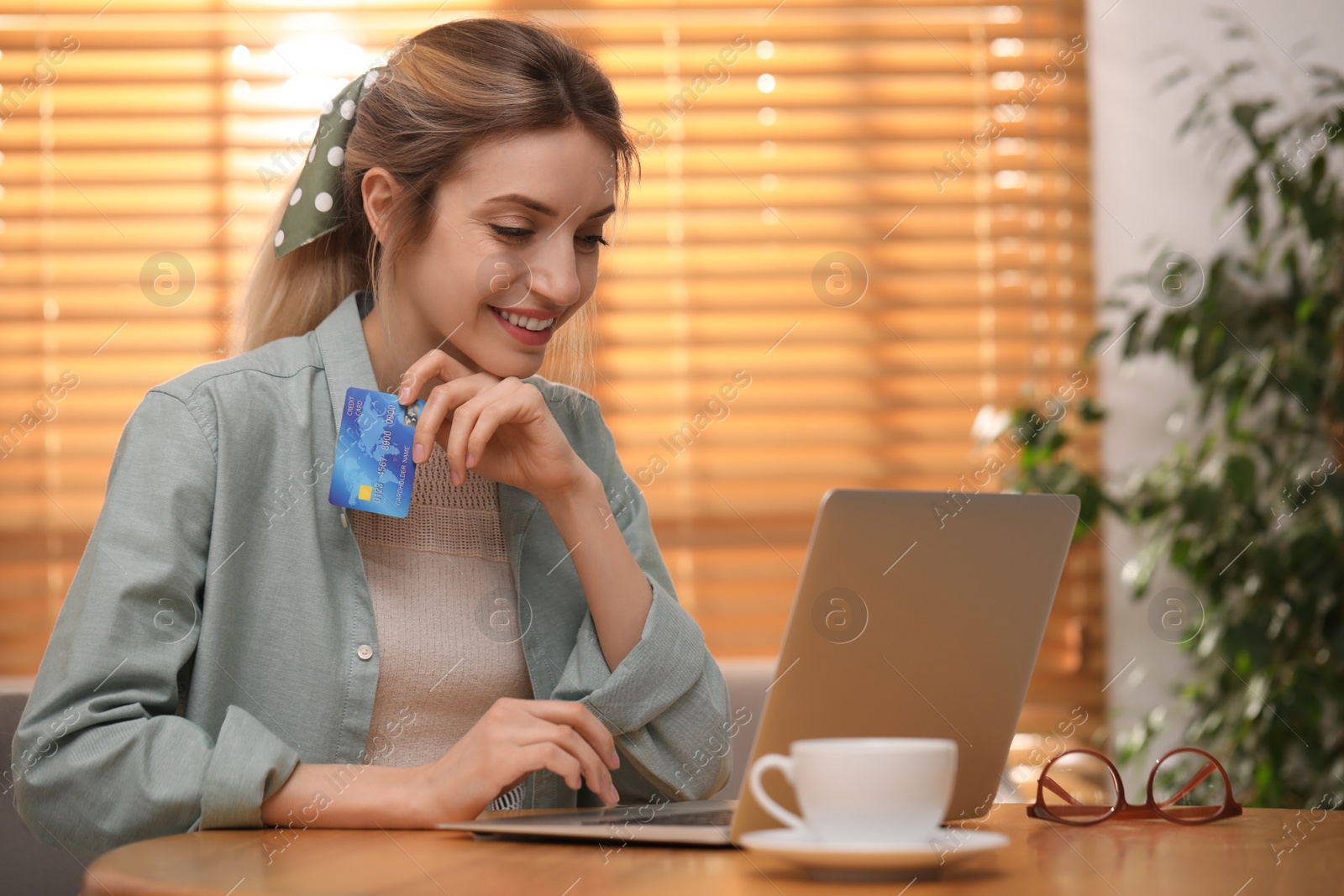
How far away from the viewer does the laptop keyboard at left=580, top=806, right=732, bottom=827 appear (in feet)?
2.67

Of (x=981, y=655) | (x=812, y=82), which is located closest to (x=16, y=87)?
A: (x=812, y=82)

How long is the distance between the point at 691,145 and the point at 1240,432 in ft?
3.88

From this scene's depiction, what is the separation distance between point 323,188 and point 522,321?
0.28 m

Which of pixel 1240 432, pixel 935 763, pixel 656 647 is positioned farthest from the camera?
pixel 1240 432

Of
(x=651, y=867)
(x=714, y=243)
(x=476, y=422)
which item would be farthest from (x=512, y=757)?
(x=714, y=243)

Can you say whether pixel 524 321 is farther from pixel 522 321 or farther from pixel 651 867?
pixel 651 867

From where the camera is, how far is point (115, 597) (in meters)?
0.92

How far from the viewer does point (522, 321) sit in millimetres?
1218

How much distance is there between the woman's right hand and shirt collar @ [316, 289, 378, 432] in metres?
0.39

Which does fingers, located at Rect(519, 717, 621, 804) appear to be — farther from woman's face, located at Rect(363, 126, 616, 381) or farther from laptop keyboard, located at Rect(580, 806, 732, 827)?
woman's face, located at Rect(363, 126, 616, 381)

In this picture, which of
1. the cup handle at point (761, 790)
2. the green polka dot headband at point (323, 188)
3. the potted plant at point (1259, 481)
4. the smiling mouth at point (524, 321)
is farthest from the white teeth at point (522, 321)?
the potted plant at point (1259, 481)

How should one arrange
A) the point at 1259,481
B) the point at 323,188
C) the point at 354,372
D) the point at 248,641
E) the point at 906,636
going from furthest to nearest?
the point at 1259,481, the point at 323,188, the point at 354,372, the point at 248,641, the point at 906,636

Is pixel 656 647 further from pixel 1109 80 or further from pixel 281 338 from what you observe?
pixel 1109 80

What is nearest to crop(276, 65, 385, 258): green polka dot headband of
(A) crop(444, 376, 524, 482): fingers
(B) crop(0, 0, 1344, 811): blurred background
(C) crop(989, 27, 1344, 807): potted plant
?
(A) crop(444, 376, 524, 482): fingers
